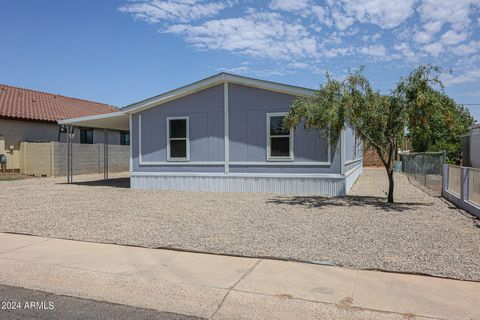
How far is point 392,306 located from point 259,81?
1009 centimetres

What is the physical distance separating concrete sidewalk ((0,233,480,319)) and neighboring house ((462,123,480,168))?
62.9ft

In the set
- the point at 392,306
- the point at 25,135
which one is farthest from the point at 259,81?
A: the point at 25,135

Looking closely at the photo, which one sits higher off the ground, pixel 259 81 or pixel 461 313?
pixel 259 81

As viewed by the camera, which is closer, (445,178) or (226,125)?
(445,178)

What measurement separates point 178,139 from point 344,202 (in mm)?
6497

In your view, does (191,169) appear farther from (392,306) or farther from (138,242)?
(392,306)

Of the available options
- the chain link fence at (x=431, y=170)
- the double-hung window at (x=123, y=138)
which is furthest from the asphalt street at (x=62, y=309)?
the double-hung window at (x=123, y=138)

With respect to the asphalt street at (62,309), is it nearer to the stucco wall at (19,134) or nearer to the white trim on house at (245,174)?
the white trim on house at (245,174)

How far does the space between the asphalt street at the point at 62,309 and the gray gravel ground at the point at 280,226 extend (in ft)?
7.53

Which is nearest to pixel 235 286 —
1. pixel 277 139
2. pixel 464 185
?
pixel 464 185

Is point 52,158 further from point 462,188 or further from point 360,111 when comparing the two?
point 462,188

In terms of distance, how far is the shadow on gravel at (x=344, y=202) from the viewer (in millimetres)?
10914

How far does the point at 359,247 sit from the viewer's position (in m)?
6.63

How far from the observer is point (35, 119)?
23953mm
